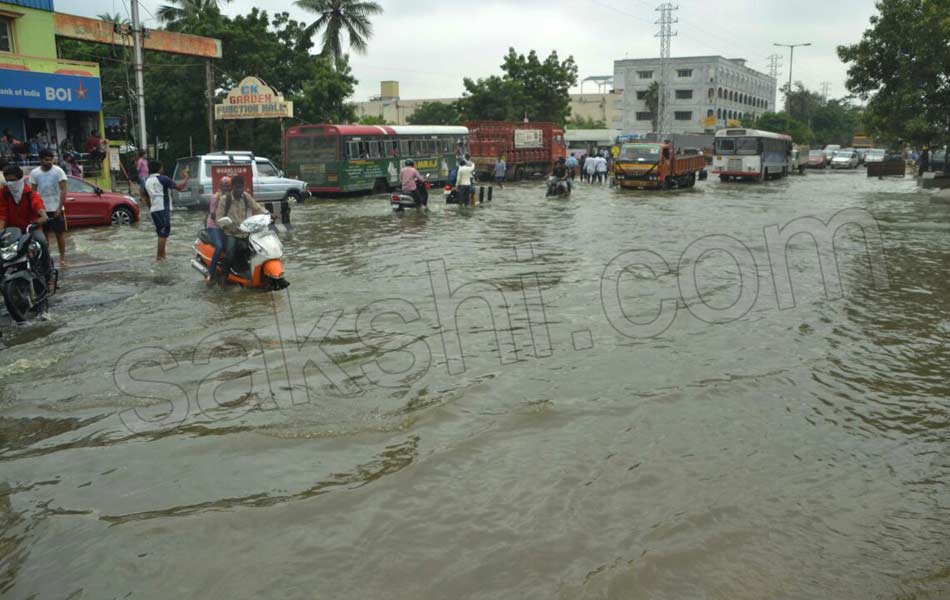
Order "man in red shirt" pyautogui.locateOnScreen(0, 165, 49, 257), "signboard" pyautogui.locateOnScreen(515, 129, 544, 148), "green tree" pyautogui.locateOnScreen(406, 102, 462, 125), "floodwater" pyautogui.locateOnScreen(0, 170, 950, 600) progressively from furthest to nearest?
"green tree" pyautogui.locateOnScreen(406, 102, 462, 125) < "signboard" pyautogui.locateOnScreen(515, 129, 544, 148) < "man in red shirt" pyautogui.locateOnScreen(0, 165, 49, 257) < "floodwater" pyautogui.locateOnScreen(0, 170, 950, 600)

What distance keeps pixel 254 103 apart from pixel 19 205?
20602 mm

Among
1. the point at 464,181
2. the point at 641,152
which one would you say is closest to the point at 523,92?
the point at 641,152

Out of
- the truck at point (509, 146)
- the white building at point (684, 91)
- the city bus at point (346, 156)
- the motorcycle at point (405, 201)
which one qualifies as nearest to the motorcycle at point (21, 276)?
the motorcycle at point (405, 201)

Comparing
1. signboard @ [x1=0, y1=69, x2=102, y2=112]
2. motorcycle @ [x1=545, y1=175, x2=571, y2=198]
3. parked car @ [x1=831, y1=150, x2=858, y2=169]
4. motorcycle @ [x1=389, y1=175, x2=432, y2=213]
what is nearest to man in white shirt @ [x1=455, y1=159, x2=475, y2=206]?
motorcycle @ [x1=389, y1=175, x2=432, y2=213]

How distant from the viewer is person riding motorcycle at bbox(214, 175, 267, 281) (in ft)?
31.8

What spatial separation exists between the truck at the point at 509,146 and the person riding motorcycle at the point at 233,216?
25.2 meters

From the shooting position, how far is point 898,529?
13.1 ft

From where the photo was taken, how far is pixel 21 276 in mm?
7754

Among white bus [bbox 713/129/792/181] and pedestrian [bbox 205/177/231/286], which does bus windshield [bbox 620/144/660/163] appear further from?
pedestrian [bbox 205/177/231/286]

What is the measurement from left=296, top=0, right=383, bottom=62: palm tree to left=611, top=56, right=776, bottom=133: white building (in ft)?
161

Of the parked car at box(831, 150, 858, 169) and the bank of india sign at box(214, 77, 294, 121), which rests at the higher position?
the bank of india sign at box(214, 77, 294, 121)

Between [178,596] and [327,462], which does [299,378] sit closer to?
[327,462]

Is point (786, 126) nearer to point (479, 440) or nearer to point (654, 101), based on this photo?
point (654, 101)

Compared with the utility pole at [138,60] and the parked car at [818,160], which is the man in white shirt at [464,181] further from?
the parked car at [818,160]
